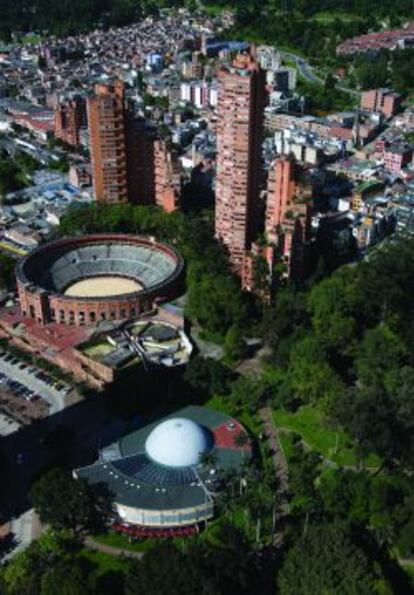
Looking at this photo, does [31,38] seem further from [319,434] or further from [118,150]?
[319,434]

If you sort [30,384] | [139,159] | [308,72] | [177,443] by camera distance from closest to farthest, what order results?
1. [177,443]
2. [30,384]
3. [139,159]
4. [308,72]

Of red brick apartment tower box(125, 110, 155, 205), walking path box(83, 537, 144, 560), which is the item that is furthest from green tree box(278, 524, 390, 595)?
red brick apartment tower box(125, 110, 155, 205)

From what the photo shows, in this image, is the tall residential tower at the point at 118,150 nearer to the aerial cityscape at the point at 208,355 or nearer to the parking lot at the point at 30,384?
the aerial cityscape at the point at 208,355

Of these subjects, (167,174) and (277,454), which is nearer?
(277,454)

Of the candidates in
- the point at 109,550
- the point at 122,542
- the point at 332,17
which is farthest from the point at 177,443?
the point at 332,17

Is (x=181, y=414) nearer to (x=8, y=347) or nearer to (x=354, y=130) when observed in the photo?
(x=8, y=347)

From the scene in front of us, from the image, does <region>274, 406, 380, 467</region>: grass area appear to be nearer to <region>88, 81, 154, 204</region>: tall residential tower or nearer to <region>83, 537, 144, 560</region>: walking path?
<region>83, 537, 144, 560</region>: walking path

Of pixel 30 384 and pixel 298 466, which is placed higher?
pixel 298 466
